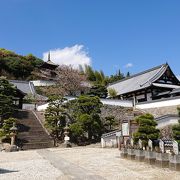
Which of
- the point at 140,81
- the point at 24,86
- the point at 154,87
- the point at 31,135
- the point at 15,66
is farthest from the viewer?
the point at 15,66

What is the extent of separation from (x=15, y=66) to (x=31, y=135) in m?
34.2

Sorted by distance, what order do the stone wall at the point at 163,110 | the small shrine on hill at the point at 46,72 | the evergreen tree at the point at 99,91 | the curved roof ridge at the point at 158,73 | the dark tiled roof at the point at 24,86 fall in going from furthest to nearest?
the small shrine on hill at the point at 46,72 < the dark tiled roof at the point at 24,86 < the evergreen tree at the point at 99,91 < the curved roof ridge at the point at 158,73 < the stone wall at the point at 163,110

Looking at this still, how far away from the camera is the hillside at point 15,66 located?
52.7 metres

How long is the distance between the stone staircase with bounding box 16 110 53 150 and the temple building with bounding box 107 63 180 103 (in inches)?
545

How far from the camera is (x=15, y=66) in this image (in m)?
52.9

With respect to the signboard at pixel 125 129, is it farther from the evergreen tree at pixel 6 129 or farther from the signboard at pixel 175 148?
the evergreen tree at pixel 6 129

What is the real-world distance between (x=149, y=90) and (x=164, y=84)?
8.48ft

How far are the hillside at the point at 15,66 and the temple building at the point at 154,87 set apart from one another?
24.0 meters

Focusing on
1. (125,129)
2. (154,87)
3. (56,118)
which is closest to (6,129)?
(56,118)

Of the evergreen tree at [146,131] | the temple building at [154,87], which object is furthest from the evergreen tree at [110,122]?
the evergreen tree at [146,131]

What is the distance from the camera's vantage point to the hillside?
5269cm

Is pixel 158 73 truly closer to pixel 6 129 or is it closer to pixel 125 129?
pixel 125 129

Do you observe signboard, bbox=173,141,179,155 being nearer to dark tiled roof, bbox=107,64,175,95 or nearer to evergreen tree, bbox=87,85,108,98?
dark tiled roof, bbox=107,64,175,95

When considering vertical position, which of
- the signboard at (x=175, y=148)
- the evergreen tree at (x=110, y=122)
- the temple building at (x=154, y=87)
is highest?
the temple building at (x=154, y=87)
